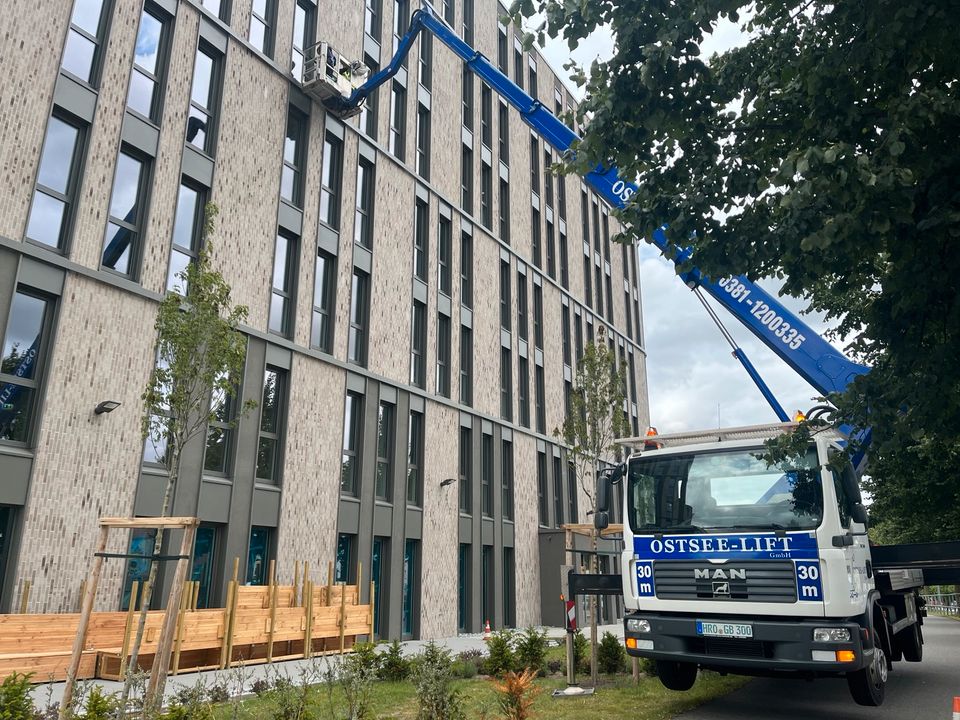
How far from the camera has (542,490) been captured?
2681 cm

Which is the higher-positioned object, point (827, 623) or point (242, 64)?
point (242, 64)

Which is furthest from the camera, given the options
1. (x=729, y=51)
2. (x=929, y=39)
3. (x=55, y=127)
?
(x=55, y=127)

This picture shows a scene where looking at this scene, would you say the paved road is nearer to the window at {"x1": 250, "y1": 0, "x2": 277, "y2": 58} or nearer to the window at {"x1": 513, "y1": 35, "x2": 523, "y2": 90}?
the window at {"x1": 250, "y1": 0, "x2": 277, "y2": 58}

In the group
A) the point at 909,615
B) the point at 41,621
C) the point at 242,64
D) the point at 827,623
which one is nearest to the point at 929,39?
the point at 827,623

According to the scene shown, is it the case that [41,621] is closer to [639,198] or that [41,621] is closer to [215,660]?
[215,660]

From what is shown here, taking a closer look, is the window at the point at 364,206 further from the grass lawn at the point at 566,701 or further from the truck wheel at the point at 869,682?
the truck wheel at the point at 869,682

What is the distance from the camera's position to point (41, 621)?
10.1 metres

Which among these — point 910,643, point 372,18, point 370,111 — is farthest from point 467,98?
point 910,643

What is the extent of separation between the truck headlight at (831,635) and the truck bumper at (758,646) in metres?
0.03

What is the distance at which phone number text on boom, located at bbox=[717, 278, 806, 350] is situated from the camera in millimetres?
10406

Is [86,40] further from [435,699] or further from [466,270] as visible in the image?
[435,699]

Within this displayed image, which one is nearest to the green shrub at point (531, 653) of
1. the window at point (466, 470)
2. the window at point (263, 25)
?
the window at point (466, 470)

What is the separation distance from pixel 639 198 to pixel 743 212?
97 centimetres

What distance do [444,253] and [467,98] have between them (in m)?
6.78
